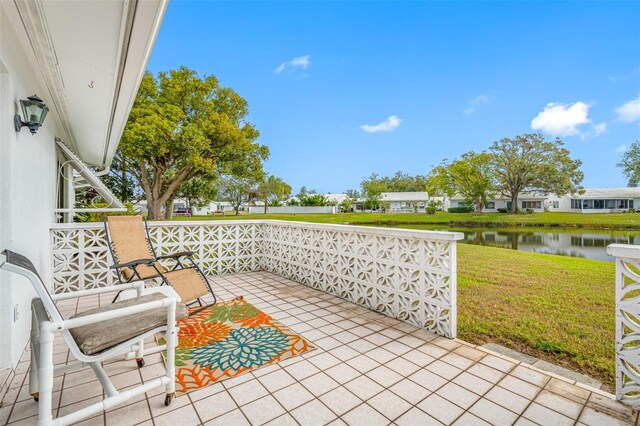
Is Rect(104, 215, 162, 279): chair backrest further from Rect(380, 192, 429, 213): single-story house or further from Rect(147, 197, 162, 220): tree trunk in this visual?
Rect(380, 192, 429, 213): single-story house

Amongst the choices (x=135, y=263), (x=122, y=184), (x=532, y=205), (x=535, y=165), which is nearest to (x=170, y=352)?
(x=135, y=263)

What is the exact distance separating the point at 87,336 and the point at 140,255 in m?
2.31

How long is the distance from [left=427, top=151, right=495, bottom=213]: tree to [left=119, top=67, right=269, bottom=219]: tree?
23663 millimetres

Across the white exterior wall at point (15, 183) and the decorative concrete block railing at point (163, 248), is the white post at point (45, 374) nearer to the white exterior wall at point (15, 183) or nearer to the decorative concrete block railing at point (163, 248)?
the white exterior wall at point (15, 183)

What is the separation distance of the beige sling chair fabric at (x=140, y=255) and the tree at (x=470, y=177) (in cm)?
3301

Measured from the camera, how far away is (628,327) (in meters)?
1.96

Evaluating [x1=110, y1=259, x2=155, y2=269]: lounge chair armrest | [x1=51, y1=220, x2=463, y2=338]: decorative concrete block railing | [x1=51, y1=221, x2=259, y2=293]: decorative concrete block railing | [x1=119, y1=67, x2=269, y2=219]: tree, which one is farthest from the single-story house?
[x1=110, y1=259, x2=155, y2=269]: lounge chair armrest

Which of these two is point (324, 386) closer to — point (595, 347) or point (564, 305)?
point (595, 347)

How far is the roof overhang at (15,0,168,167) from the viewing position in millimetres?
2170

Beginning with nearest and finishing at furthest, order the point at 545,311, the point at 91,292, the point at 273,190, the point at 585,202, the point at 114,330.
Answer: the point at 114,330 → the point at 91,292 → the point at 545,311 → the point at 585,202 → the point at 273,190

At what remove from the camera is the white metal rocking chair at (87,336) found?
160 centimetres

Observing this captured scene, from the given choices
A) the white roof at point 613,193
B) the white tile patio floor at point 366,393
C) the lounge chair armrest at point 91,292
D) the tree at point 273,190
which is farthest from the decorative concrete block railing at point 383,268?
the white roof at point 613,193

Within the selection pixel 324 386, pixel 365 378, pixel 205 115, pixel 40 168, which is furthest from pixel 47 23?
pixel 205 115

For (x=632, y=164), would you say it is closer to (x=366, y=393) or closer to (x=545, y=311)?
(x=545, y=311)
